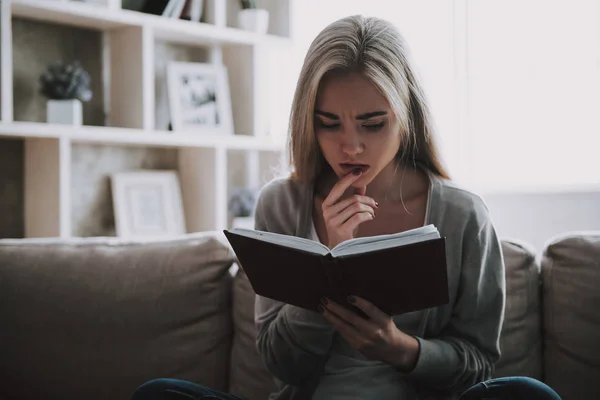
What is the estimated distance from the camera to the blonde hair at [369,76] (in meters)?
1.26

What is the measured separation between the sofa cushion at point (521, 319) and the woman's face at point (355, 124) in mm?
520

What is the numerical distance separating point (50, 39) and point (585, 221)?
213 cm

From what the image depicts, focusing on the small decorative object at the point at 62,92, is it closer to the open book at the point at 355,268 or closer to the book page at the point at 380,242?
the open book at the point at 355,268

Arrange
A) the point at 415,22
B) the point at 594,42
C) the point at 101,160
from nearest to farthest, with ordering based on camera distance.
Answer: the point at 594,42
the point at 101,160
the point at 415,22

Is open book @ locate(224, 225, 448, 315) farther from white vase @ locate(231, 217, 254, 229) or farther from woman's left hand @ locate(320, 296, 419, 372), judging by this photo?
white vase @ locate(231, 217, 254, 229)

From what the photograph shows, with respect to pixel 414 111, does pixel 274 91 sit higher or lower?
higher

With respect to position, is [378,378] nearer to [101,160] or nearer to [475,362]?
[475,362]

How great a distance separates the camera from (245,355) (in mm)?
1679

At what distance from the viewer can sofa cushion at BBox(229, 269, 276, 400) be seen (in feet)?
5.40

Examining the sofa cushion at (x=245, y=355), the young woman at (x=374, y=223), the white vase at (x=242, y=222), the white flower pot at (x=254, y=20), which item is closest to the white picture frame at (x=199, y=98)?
the white flower pot at (x=254, y=20)

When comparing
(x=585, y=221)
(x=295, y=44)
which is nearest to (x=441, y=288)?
(x=585, y=221)

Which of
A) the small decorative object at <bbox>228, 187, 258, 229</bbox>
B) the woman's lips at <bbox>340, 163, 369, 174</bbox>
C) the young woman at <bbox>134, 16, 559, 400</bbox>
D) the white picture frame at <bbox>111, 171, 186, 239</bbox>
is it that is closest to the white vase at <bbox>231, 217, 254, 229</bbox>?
the small decorative object at <bbox>228, 187, 258, 229</bbox>

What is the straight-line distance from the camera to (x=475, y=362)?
1.29 m

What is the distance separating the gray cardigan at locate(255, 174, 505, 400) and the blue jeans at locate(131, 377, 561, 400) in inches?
4.9
